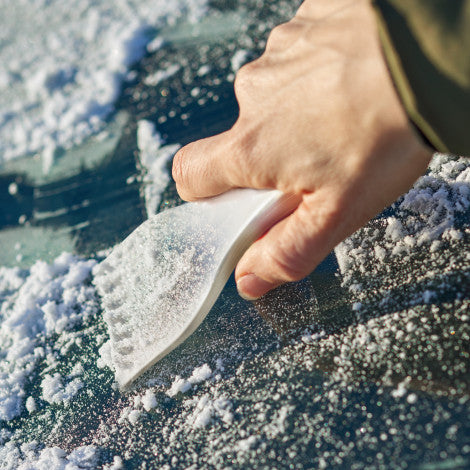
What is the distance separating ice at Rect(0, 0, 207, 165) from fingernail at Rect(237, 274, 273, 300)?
2.33 ft

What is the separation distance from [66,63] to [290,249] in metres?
1.11

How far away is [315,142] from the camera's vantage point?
2.12 ft

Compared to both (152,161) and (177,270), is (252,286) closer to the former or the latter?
(177,270)

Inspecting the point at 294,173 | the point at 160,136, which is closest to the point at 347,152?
the point at 294,173

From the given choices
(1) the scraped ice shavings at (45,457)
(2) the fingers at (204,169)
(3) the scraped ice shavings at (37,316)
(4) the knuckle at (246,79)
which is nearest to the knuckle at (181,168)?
(2) the fingers at (204,169)

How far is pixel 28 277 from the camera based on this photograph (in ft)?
3.39

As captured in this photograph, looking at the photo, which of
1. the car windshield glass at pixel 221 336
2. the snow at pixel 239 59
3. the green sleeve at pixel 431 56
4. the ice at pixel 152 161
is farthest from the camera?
the snow at pixel 239 59

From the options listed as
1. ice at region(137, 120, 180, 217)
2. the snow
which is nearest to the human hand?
ice at region(137, 120, 180, 217)

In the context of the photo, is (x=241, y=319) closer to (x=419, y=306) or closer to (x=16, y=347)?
(x=419, y=306)

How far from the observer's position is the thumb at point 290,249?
2.21 feet

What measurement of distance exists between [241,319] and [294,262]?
0.16 m

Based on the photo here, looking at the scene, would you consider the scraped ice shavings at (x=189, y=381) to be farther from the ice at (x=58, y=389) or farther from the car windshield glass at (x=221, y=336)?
the ice at (x=58, y=389)

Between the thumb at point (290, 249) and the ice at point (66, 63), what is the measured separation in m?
0.72

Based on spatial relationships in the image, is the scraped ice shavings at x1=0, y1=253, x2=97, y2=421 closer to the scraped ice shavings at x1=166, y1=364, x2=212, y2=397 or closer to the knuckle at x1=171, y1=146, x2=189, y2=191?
the scraped ice shavings at x1=166, y1=364, x2=212, y2=397
